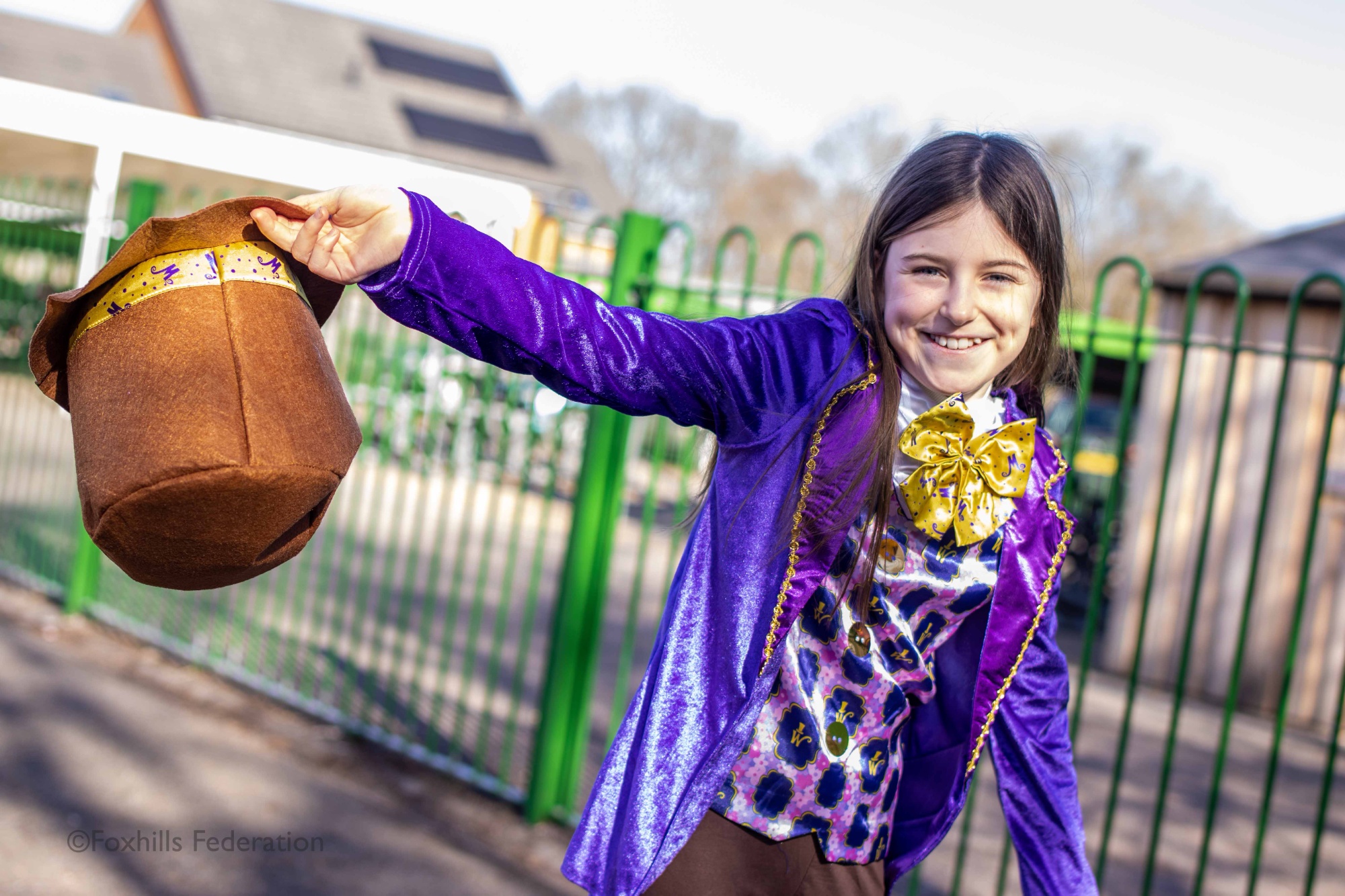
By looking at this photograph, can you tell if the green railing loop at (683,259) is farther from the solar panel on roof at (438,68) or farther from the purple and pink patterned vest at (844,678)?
the solar panel on roof at (438,68)

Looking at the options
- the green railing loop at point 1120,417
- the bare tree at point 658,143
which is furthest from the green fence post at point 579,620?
the bare tree at point 658,143

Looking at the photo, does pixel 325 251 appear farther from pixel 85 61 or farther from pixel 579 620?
pixel 85 61

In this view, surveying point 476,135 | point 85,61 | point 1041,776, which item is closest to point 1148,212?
point 476,135

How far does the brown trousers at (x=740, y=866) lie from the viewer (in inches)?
64.1

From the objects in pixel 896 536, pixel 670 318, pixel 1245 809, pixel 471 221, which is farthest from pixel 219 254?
pixel 1245 809

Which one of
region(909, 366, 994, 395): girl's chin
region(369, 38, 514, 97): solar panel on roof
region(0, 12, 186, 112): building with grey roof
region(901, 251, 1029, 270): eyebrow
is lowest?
region(909, 366, 994, 395): girl's chin

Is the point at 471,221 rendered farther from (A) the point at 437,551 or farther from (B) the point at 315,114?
(B) the point at 315,114

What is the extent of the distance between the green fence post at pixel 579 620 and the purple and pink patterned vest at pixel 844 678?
7.76 ft

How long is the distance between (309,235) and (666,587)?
8.50ft

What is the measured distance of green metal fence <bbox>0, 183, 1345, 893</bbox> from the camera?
12.1 ft

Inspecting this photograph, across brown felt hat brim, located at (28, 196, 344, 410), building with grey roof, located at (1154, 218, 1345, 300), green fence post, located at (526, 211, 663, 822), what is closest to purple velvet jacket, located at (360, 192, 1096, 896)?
brown felt hat brim, located at (28, 196, 344, 410)

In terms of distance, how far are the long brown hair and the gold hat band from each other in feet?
2.56

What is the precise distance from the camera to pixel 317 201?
1290mm

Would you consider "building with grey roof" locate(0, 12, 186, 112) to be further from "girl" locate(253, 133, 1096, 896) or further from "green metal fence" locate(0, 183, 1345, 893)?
"girl" locate(253, 133, 1096, 896)
